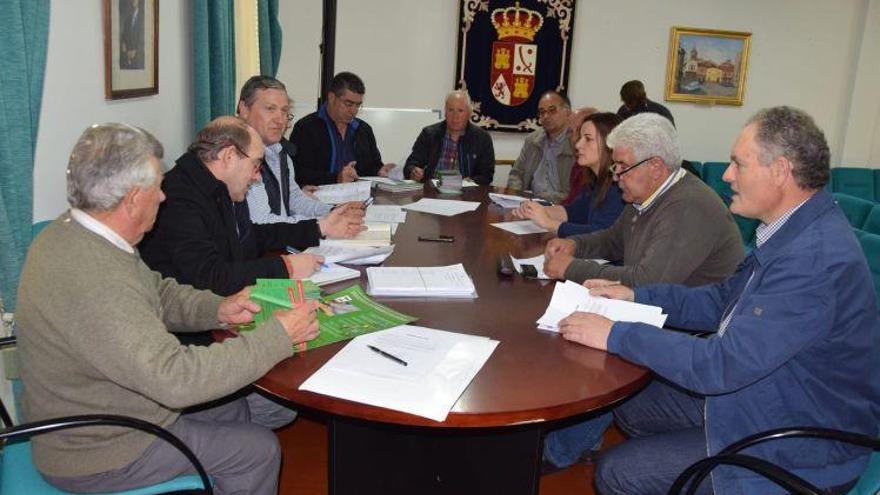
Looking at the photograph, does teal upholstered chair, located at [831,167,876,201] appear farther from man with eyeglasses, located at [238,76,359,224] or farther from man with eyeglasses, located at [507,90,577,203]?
man with eyeglasses, located at [238,76,359,224]

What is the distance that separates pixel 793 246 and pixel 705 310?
47 cm

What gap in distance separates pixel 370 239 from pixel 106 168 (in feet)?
4.12

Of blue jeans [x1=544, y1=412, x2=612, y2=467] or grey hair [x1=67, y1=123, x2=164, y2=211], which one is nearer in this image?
grey hair [x1=67, y1=123, x2=164, y2=211]

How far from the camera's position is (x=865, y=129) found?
6914mm

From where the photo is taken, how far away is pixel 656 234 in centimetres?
224

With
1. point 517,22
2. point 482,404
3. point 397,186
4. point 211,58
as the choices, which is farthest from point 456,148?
point 482,404

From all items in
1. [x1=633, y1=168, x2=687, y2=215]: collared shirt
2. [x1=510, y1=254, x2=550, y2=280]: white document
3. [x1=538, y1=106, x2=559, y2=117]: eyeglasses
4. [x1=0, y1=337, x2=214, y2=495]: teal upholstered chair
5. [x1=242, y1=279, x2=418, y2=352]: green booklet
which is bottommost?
[x1=0, y1=337, x2=214, y2=495]: teal upholstered chair

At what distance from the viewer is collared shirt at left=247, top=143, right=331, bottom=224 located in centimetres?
271

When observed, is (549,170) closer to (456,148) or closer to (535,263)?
(456,148)

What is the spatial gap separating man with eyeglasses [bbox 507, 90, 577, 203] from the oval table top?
219cm

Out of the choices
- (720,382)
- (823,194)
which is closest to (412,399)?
(720,382)

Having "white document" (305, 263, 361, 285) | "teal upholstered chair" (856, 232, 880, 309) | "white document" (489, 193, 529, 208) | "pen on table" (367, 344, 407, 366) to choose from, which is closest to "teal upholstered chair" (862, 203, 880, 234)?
"teal upholstered chair" (856, 232, 880, 309)

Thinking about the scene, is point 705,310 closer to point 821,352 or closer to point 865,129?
point 821,352

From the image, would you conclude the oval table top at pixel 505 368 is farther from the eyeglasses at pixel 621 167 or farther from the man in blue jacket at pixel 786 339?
the eyeglasses at pixel 621 167
